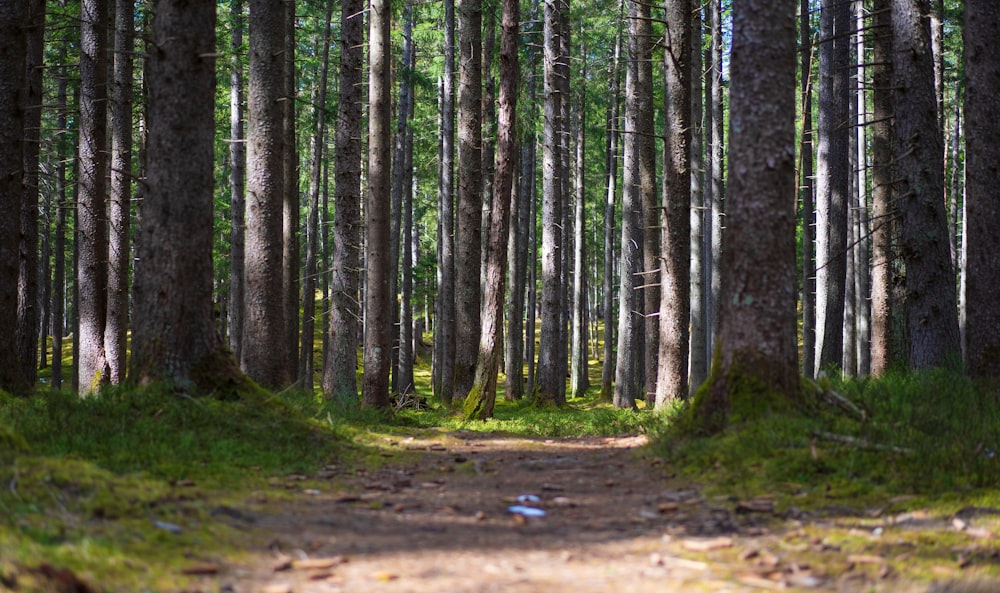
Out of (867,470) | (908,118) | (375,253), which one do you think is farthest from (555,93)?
(867,470)

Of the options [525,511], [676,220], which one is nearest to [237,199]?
[676,220]

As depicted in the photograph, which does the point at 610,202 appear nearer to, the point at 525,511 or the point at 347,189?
the point at 347,189

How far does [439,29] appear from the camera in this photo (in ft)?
92.6

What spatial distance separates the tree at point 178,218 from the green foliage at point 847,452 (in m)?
4.59

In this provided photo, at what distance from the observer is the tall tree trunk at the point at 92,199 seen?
14.3 meters

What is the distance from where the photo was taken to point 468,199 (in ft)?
51.5

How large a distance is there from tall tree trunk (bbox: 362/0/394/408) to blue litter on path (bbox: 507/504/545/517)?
713 centimetres

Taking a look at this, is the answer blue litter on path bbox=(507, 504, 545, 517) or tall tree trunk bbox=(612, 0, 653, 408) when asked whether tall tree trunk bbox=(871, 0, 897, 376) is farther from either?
blue litter on path bbox=(507, 504, 545, 517)

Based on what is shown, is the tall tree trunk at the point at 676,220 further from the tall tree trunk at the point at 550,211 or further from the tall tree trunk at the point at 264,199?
the tall tree trunk at the point at 264,199

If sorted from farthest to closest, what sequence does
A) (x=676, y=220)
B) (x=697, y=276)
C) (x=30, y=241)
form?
(x=697, y=276)
(x=30, y=241)
(x=676, y=220)

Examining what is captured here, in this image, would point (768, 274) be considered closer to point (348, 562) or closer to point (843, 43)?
point (348, 562)

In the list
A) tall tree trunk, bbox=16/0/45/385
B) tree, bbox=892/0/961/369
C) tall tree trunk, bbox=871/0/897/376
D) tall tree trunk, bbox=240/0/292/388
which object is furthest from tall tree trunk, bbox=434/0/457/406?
tree, bbox=892/0/961/369

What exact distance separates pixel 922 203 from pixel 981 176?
795mm

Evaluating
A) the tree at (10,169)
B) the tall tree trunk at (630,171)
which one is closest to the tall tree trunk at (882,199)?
the tall tree trunk at (630,171)
